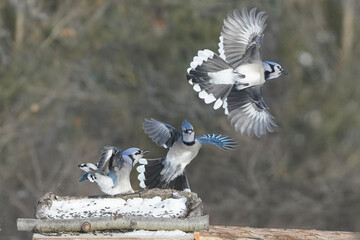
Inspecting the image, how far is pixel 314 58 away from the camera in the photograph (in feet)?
54.5

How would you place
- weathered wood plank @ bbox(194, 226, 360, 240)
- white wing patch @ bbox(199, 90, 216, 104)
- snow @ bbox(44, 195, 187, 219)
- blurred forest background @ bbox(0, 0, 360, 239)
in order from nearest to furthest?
snow @ bbox(44, 195, 187, 219), white wing patch @ bbox(199, 90, 216, 104), weathered wood plank @ bbox(194, 226, 360, 240), blurred forest background @ bbox(0, 0, 360, 239)

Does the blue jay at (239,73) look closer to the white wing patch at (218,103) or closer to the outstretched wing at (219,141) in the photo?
the white wing patch at (218,103)

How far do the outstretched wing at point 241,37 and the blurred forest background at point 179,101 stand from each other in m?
7.95

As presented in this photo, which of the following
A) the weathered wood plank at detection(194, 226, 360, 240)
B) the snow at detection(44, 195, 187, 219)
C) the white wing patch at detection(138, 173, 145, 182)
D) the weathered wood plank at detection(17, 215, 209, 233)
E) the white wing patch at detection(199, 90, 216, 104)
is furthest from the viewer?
the white wing patch at detection(138, 173, 145, 182)

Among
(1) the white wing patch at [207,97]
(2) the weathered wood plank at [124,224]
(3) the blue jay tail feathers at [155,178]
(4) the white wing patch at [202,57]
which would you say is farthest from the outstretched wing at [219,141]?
(2) the weathered wood plank at [124,224]

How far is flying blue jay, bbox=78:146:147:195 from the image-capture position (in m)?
5.98

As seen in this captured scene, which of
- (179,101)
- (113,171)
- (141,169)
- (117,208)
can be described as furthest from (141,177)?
(179,101)

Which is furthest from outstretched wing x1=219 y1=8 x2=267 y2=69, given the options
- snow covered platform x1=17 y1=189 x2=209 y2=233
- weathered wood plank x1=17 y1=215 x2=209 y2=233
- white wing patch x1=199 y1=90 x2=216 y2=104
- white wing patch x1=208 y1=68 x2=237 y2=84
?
weathered wood plank x1=17 y1=215 x2=209 y2=233

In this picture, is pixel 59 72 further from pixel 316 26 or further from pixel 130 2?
pixel 316 26

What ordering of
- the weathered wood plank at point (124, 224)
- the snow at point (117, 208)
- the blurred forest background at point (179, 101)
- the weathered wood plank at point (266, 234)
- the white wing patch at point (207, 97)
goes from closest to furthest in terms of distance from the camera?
1. the weathered wood plank at point (124, 224)
2. the snow at point (117, 208)
3. the white wing patch at point (207, 97)
4. the weathered wood plank at point (266, 234)
5. the blurred forest background at point (179, 101)

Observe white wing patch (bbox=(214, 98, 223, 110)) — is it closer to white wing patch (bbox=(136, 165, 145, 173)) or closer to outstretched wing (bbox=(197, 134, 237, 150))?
outstretched wing (bbox=(197, 134, 237, 150))

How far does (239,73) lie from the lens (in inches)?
239

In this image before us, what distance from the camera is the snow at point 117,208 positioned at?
5473 millimetres

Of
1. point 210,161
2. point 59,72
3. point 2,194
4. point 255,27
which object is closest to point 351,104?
point 210,161
